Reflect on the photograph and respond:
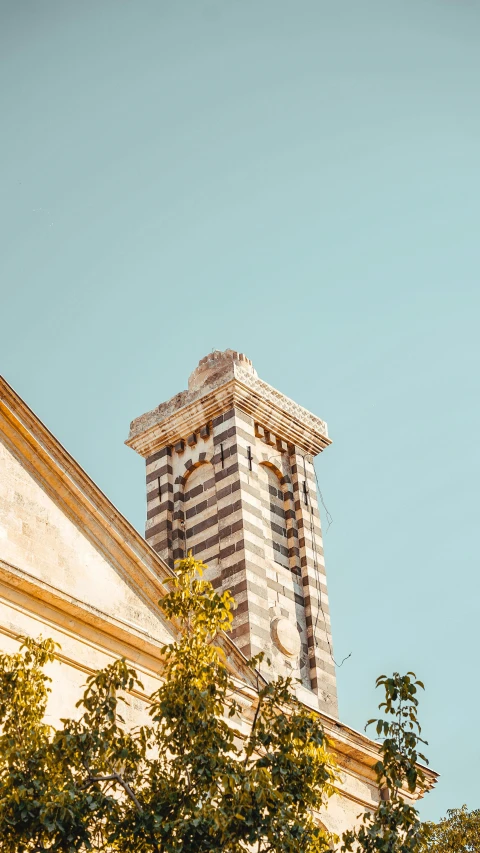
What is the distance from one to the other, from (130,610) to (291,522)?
6470 millimetres

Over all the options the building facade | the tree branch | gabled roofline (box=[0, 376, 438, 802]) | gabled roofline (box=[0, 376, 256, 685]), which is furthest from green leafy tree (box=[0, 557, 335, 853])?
gabled roofline (box=[0, 376, 256, 685])

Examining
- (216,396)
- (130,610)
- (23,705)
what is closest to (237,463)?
(216,396)

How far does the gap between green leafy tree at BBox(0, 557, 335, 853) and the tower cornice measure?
11.7 metres

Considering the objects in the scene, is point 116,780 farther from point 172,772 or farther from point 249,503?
point 249,503

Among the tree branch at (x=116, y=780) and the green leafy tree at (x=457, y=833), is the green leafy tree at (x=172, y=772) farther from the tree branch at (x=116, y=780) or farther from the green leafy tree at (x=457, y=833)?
the green leafy tree at (x=457, y=833)

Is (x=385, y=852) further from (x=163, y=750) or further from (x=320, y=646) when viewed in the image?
(x=320, y=646)

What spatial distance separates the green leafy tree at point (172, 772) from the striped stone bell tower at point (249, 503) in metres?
9.14

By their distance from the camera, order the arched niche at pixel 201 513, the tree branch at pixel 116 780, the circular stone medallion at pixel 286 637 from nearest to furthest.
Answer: the tree branch at pixel 116 780 < the circular stone medallion at pixel 286 637 < the arched niche at pixel 201 513

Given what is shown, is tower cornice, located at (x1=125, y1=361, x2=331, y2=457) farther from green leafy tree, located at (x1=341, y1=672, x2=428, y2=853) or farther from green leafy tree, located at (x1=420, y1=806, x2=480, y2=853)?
green leafy tree, located at (x1=341, y1=672, x2=428, y2=853)

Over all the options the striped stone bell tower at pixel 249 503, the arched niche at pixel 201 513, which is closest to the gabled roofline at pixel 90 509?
the striped stone bell tower at pixel 249 503

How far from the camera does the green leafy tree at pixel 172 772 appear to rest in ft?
32.4

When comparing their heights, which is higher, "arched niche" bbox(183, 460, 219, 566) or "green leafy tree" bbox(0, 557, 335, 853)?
"arched niche" bbox(183, 460, 219, 566)

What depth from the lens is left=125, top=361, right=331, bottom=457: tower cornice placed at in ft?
76.9

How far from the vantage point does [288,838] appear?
9.91 metres
